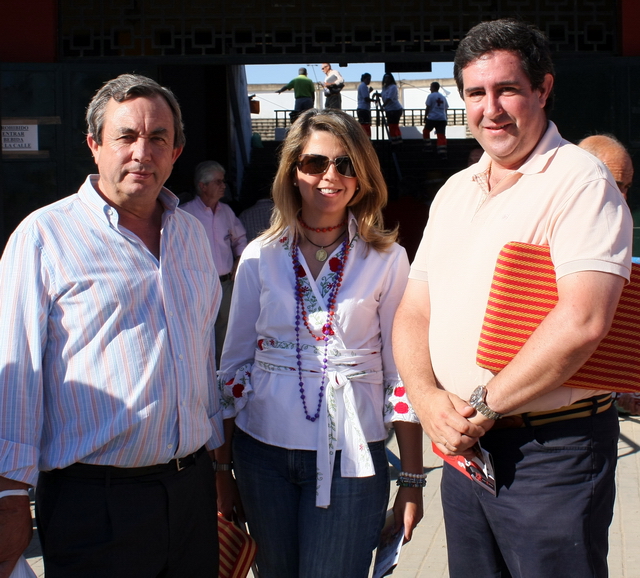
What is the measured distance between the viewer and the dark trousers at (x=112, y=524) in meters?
2.01

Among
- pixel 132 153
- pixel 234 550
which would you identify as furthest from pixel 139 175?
pixel 234 550

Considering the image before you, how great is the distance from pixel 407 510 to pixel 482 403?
23.9 inches

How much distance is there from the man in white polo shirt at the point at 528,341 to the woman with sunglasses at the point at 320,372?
9.3 inches

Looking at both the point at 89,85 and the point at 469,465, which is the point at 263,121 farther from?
the point at 469,465

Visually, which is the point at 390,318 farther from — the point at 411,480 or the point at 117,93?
the point at 117,93

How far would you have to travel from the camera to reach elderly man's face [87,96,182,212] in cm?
213

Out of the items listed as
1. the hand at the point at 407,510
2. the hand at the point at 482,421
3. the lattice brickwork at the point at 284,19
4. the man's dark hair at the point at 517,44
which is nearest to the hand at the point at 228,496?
the hand at the point at 407,510

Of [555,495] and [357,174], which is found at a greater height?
[357,174]

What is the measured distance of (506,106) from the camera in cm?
201

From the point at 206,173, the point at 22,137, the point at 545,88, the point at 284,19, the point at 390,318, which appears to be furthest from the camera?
the point at 206,173

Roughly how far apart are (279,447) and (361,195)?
89cm

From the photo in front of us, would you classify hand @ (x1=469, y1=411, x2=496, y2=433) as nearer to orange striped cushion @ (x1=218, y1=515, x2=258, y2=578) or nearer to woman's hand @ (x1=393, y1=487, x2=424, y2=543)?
woman's hand @ (x1=393, y1=487, x2=424, y2=543)

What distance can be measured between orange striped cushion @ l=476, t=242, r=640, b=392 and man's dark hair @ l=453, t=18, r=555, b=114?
1.70 feet

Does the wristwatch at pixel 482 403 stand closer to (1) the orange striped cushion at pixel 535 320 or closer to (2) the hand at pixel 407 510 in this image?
(1) the orange striped cushion at pixel 535 320
